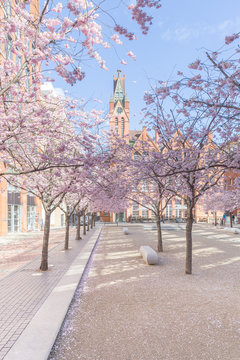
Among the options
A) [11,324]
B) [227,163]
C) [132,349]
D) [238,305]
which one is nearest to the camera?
[132,349]

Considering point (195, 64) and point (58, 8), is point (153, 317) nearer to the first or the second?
point (195, 64)

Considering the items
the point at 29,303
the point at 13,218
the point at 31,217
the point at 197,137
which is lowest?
the point at 31,217

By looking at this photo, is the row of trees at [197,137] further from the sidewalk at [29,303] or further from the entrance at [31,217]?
the entrance at [31,217]

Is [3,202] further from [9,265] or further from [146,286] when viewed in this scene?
[146,286]

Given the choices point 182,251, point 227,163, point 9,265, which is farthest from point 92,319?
point 182,251

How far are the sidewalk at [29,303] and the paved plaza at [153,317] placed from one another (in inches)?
11.4

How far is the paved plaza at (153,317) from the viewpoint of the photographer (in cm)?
438

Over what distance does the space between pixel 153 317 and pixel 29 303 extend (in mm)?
3156

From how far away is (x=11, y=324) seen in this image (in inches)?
213

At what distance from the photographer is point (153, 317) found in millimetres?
5730

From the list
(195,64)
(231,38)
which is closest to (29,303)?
(195,64)

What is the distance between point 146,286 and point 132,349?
3.78 m

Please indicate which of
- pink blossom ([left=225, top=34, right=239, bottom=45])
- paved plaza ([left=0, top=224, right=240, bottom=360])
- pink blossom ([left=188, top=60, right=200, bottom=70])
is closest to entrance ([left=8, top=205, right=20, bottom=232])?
paved plaza ([left=0, top=224, right=240, bottom=360])

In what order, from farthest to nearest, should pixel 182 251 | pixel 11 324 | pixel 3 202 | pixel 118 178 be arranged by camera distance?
1. pixel 3 202
2. pixel 182 251
3. pixel 118 178
4. pixel 11 324
